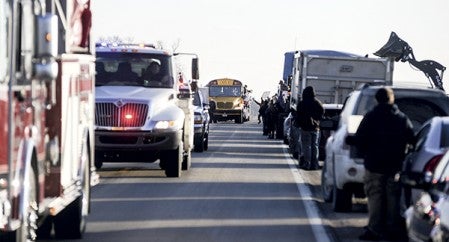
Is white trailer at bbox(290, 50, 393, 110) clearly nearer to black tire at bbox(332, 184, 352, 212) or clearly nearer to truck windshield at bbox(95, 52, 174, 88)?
truck windshield at bbox(95, 52, 174, 88)

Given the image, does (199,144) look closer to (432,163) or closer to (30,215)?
(432,163)

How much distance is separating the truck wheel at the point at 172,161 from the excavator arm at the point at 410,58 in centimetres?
2622

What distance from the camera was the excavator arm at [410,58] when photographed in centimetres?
5194

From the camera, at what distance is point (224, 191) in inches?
907

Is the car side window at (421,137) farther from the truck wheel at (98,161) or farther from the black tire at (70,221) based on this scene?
the truck wheel at (98,161)

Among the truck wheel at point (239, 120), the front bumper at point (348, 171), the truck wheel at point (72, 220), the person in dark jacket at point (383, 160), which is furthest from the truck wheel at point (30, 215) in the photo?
the truck wheel at point (239, 120)

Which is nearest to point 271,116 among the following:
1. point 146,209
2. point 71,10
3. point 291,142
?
point 291,142

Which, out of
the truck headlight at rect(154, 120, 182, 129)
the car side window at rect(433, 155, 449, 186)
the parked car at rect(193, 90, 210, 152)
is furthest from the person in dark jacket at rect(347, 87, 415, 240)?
the parked car at rect(193, 90, 210, 152)

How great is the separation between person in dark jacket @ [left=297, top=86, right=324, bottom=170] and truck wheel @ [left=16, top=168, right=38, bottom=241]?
17598 millimetres

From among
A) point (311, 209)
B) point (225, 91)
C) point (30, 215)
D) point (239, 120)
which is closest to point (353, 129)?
point (311, 209)

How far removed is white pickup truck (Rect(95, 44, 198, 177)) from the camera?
25797 mm

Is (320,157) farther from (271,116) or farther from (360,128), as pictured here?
(271,116)

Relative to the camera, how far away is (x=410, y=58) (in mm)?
54094

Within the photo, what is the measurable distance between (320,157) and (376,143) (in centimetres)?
1670
